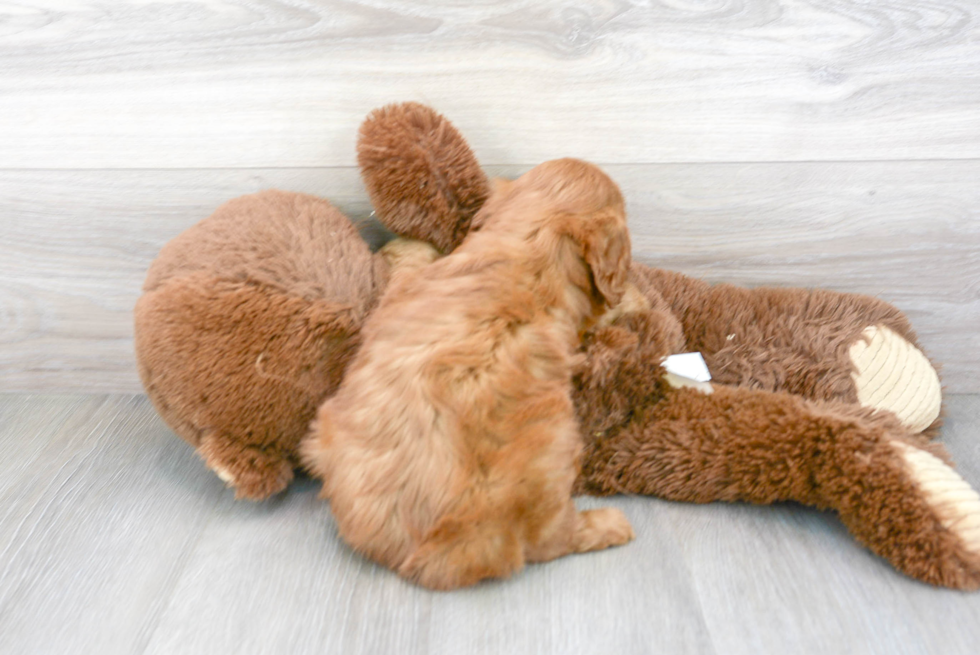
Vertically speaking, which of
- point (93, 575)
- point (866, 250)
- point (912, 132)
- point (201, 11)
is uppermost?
point (201, 11)

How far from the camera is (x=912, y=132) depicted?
1309 millimetres

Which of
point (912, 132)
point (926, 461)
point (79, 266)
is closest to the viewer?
point (926, 461)

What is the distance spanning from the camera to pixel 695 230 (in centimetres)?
139

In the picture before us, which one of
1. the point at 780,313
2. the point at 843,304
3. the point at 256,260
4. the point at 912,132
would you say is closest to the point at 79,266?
the point at 256,260

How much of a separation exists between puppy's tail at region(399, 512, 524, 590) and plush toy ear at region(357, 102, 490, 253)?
1.62 feet

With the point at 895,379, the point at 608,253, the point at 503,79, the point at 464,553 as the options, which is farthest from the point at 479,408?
the point at 895,379

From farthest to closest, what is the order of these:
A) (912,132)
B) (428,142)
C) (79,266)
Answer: (79,266) → (912,132) → (428,142)

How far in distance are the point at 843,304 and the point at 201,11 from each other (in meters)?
1.24

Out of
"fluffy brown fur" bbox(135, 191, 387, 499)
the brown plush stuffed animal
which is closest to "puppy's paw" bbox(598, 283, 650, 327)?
the brown plush stuffed animal

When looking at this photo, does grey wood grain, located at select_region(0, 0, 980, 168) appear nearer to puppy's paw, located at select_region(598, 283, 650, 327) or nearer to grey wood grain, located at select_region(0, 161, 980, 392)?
grey wood grain, located at select_region(0, 161, 980, 392)

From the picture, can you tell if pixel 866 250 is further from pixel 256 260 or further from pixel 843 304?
pixel 256 260

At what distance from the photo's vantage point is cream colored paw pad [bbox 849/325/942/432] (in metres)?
1.29

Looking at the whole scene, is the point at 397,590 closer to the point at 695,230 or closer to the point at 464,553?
the point at 464,553

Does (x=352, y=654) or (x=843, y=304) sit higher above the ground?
(x=843, y=304)
